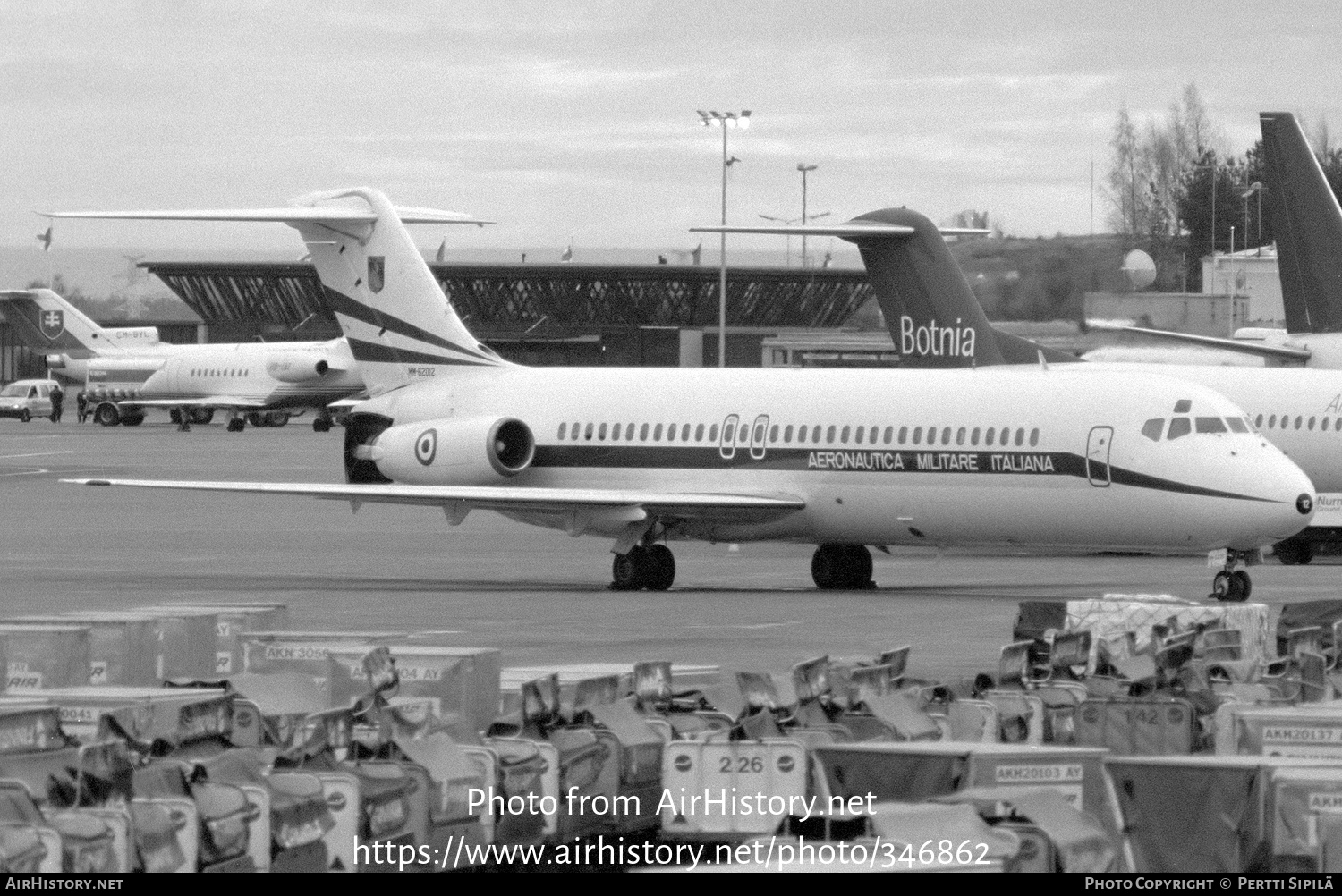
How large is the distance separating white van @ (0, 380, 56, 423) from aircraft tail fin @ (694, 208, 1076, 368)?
70.0 meters

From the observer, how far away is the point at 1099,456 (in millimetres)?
27516

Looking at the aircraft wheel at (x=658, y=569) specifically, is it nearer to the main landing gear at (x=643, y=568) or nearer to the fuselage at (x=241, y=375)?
the main landing gear at (x=643, y=568)

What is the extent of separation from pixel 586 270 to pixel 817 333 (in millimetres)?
20414

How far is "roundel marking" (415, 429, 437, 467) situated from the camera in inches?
1217

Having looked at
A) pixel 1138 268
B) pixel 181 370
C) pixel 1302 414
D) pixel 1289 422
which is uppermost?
pixel 1138 268

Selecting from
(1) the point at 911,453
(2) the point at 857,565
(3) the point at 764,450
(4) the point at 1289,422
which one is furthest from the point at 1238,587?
(4) the point at 1289,422

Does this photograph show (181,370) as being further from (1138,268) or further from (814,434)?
(814,434)

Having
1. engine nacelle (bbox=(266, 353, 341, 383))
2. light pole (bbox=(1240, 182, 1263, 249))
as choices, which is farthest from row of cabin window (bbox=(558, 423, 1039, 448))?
light pole (bbox=(1240, 182, 1263, 249))

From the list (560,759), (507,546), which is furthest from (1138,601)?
(507,546)

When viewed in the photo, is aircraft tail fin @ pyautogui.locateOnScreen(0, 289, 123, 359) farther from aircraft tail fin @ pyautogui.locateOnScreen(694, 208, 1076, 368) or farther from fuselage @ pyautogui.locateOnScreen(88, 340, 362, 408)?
aircraft tail fin @ pyautogui.locateOnScreen(694, 208, 1076, 368)

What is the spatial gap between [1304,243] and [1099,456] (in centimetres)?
1291

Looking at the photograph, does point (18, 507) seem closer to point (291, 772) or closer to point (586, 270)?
point (291, 772)

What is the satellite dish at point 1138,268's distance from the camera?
60.7m

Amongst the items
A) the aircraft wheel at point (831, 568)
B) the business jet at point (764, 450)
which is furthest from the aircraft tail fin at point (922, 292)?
the aircraft wheel at point (831, 568)
